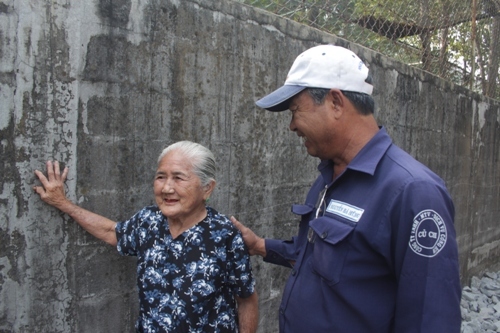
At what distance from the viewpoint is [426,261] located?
1.62 metres

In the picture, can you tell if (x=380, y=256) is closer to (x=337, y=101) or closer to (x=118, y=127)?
(x=337, y=101)

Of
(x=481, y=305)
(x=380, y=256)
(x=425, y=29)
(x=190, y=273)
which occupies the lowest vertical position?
(x=481, y=305)

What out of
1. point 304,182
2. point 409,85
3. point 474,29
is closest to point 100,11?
point 304,182

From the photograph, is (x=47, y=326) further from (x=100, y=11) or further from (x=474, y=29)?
(x=474, y=29)

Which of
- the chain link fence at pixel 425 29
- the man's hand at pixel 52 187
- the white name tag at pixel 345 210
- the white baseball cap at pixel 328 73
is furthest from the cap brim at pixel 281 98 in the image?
the chain link fence at pixel 425 29

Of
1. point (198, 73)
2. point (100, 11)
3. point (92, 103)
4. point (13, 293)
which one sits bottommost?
point (13, 293)

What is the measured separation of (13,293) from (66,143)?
71 centimetres

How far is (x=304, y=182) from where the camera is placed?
13.0 ft

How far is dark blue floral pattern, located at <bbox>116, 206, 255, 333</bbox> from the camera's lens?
2.21 meters

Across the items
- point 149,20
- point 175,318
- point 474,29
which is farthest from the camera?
point 474,29

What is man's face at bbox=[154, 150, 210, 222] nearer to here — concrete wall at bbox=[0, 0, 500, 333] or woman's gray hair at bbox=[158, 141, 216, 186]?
woman's gray hair at bbox=[158, 141, 216, 186]

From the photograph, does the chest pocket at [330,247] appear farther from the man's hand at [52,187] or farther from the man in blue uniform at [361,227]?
the man's hand at [52,187]

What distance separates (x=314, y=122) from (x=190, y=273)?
2.83 feet

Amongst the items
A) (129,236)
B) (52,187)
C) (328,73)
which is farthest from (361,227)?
(52,187)
